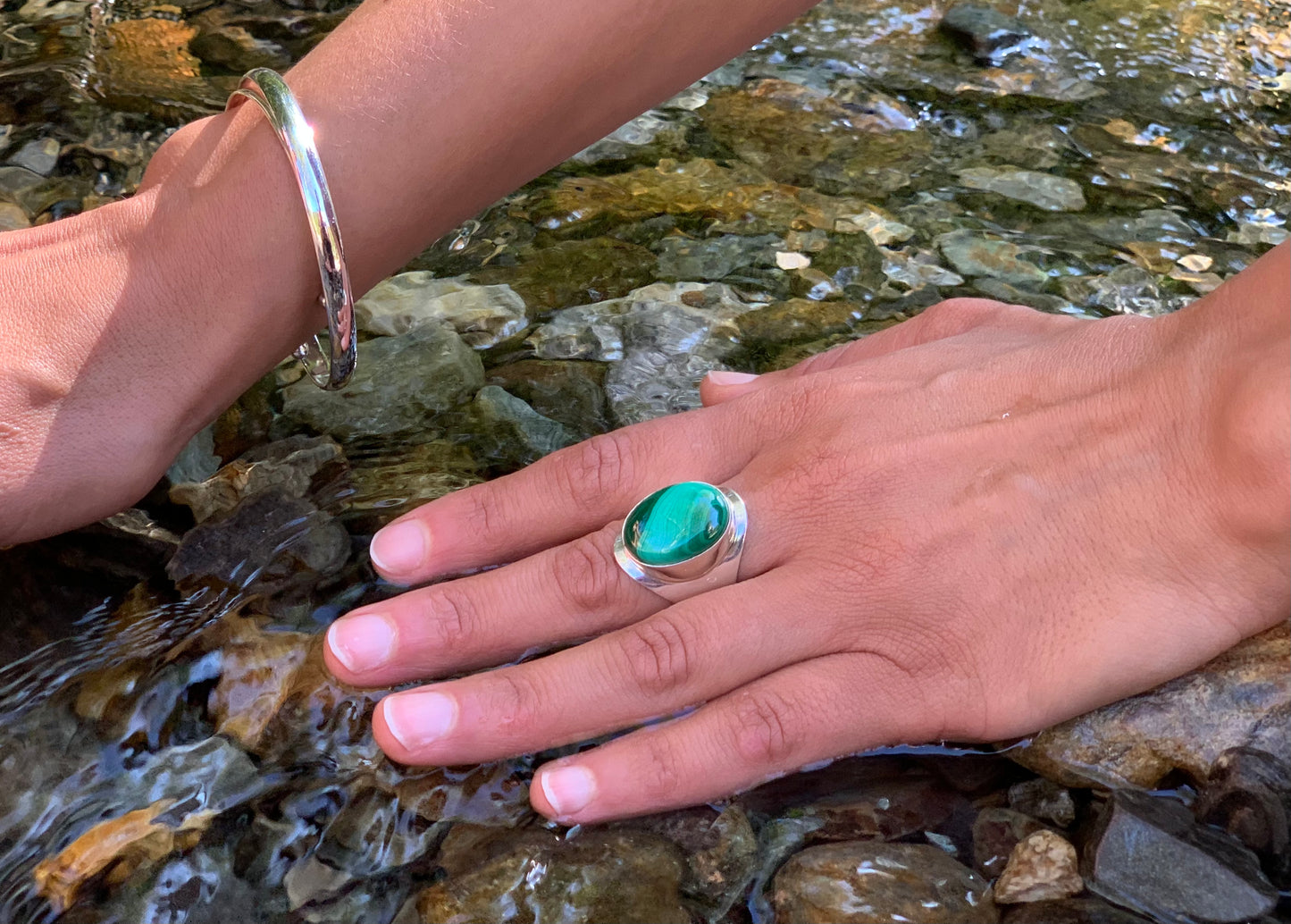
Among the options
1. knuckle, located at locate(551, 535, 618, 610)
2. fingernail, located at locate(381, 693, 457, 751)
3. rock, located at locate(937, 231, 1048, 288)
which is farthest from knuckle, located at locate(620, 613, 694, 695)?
rock, located at locate(937, 231, 1048, 288)

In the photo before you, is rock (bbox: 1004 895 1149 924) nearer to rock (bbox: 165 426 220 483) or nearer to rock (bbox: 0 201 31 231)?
rock (bbox: 165 426 220 483)

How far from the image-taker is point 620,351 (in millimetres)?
2084

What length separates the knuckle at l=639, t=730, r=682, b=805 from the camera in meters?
1.34

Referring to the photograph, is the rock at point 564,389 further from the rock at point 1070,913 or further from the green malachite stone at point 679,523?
the rock at point 1070,913

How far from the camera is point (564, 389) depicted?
201 centimetres

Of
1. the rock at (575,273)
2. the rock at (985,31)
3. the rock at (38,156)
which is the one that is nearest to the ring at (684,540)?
the rock at (575,273)

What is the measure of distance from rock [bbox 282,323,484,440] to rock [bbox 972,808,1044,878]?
111 centimetres

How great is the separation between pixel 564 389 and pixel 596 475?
0.40 m

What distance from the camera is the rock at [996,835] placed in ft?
4.23

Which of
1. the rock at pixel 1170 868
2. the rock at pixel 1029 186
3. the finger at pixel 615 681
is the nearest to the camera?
the rock at pixel 1170 868

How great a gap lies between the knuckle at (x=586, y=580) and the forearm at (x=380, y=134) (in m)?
0.56

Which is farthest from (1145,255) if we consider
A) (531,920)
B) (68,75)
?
(68,75)

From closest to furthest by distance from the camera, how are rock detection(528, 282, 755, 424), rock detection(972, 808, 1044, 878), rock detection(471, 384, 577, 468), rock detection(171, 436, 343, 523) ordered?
1. rock detection(972, 808, 1044, 878)
2. rock detection(171, 436, 343, 523)
3. rock detection(471, 384, 577, 468)
4. rock detection(528, 282, 755, 424)

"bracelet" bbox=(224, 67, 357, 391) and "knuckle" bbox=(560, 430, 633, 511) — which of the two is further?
"knuckle" bbox=(560, 430, 633, 511)
